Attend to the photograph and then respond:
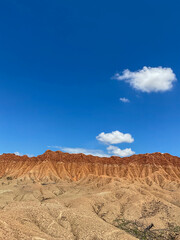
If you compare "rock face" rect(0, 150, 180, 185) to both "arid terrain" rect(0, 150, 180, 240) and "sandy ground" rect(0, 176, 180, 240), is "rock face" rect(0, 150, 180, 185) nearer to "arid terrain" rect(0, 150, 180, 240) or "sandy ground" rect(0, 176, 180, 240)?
"arid terrain" rect(0, 150, 180, 240)

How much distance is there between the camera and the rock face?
134 m

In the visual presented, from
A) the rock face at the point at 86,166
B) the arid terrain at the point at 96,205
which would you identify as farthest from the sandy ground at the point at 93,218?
the rock face at the point at 86,166

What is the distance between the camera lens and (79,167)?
153125mm

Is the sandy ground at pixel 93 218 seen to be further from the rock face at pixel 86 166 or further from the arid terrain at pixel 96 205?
the rock face at pixel 86 166

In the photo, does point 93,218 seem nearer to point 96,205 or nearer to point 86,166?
point 96,205

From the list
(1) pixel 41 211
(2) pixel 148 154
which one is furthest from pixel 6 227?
(2) pixel 148 154

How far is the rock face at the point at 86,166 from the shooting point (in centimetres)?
13350

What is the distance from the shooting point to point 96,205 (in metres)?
60.2

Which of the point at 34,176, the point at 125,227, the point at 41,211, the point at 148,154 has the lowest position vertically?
the point at 125,227

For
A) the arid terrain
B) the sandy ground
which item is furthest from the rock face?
the sandy ground

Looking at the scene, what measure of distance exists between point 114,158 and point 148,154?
26813 mm

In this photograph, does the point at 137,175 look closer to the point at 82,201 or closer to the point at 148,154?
the point at 148,154

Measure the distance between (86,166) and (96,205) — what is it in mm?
94130

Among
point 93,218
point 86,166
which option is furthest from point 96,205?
point 86,166
